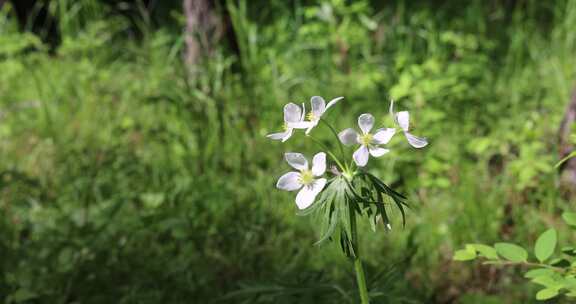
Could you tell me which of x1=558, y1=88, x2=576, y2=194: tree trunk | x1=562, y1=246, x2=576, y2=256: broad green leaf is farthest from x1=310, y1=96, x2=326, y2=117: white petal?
x1=558, y1=88, x2=576, y2=194: tree trunk

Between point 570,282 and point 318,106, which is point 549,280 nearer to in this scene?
point 570,282

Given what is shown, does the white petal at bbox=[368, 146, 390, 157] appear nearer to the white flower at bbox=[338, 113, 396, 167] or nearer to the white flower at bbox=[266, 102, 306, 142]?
the white flower at bbox=[338, 113, 396, 167]

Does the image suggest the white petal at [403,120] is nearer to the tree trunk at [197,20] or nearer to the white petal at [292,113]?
the white petal at [292,113]

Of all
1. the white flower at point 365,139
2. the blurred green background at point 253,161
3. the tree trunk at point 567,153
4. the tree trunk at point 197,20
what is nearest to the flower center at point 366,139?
the white flower at point 365,139

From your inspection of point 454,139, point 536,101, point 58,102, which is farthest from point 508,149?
point 58,102

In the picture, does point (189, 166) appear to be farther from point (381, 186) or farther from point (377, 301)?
point (381, 186)

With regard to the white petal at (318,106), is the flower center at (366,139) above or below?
below
